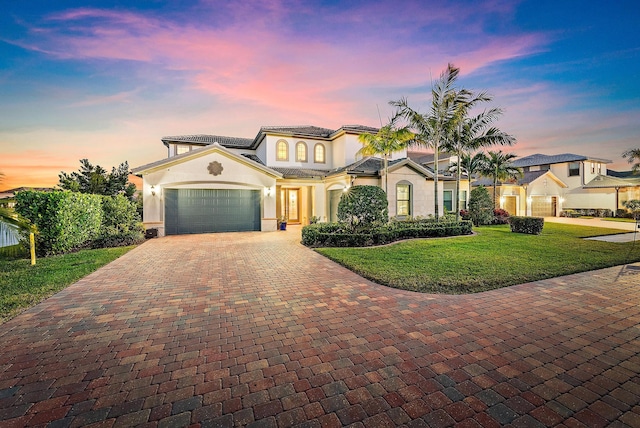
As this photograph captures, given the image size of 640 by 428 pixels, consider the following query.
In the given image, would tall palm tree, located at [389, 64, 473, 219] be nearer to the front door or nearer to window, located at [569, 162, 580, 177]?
the front door

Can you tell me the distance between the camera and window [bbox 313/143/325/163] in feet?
68.5

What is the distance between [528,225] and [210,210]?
1833 cm

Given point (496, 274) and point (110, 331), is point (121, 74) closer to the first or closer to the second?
point (110, 331)

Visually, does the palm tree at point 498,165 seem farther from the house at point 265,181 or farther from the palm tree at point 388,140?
the palm tree at point 388,140

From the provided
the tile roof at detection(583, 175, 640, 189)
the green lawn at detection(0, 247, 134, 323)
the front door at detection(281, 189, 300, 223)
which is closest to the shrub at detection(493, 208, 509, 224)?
the front door at detection(281, 189, 300, 223)

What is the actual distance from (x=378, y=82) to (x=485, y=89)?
6252mm

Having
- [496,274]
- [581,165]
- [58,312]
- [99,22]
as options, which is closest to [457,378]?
[496,274]

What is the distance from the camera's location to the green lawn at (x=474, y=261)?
19.6ft

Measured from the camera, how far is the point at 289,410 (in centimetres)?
235

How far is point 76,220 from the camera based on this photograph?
10.2 metres

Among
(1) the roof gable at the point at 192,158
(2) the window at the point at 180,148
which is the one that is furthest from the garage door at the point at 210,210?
(2) the window at the point at 180,148

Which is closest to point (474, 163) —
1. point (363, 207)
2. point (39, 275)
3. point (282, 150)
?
point (363, 207)

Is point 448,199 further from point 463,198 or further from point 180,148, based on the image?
point 180,148

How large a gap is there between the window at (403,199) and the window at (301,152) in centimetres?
783
